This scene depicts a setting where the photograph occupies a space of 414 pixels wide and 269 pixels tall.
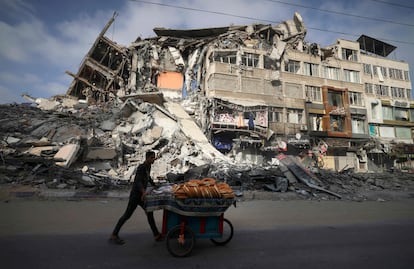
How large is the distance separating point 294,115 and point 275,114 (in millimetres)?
2994

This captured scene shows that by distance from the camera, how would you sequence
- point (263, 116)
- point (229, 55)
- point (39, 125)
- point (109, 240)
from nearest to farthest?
1. point (109, 240)
2. point (39, 125)
3. point (263, 116)
4. point (229, 55)

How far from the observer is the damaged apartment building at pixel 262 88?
23.9 metres

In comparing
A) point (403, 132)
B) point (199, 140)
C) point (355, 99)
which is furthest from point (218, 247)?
point (403, 132)

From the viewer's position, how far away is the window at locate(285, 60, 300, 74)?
27.9 m

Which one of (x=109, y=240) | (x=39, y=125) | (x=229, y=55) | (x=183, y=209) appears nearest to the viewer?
(x=183, y=209)

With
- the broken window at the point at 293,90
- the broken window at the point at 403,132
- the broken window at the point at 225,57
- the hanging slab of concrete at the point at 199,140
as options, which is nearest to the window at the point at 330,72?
the broken window at the point at 293,90

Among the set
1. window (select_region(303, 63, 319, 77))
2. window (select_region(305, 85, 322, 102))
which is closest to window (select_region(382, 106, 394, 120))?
window (select_region(305, 85, 322, 102))

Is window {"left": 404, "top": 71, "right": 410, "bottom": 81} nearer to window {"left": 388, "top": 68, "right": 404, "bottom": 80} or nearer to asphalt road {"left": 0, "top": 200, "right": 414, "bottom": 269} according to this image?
window {"left": 388, "top": 68, "right": 404, "bottom": 80}

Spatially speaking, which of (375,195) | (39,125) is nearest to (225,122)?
(375,195)

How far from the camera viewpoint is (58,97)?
24.9 meters

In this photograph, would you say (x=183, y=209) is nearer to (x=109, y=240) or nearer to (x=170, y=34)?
(x=109, y=240)

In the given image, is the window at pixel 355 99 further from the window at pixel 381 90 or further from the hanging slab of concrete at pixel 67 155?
the hanging slab of concrete at pixel 67 155

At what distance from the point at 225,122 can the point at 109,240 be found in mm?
19556

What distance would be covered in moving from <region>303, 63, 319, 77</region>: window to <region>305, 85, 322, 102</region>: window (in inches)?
76.2
